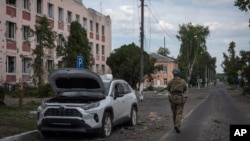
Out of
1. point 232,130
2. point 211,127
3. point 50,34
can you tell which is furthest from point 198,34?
point 232,130

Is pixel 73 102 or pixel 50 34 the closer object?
pixel 73 102

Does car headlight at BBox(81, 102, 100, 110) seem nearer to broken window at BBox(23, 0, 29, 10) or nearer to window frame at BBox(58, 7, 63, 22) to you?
broken window at BBox(23, 0, 29, 10)

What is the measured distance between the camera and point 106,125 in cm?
1344

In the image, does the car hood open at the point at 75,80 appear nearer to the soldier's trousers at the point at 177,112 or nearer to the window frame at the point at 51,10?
the soldier's trousers at the point at 177,112

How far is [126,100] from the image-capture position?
15.5 m

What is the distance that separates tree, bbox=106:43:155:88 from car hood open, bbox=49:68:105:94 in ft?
159

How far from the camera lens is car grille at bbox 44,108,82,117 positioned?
41.8ft

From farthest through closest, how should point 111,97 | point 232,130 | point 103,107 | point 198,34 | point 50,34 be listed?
point 198,34, point 50,34, point 111,97, point 103,107, point 232,130

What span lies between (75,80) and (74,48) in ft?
60.4

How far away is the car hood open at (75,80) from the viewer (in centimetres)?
1380

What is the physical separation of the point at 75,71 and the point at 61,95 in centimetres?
105

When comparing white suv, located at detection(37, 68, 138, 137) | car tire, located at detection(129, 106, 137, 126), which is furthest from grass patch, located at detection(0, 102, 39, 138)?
car tire, located at detection(129, 106, 137, 126)

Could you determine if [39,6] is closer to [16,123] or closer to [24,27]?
[24,27]

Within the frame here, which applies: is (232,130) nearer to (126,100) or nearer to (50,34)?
(126,100)
